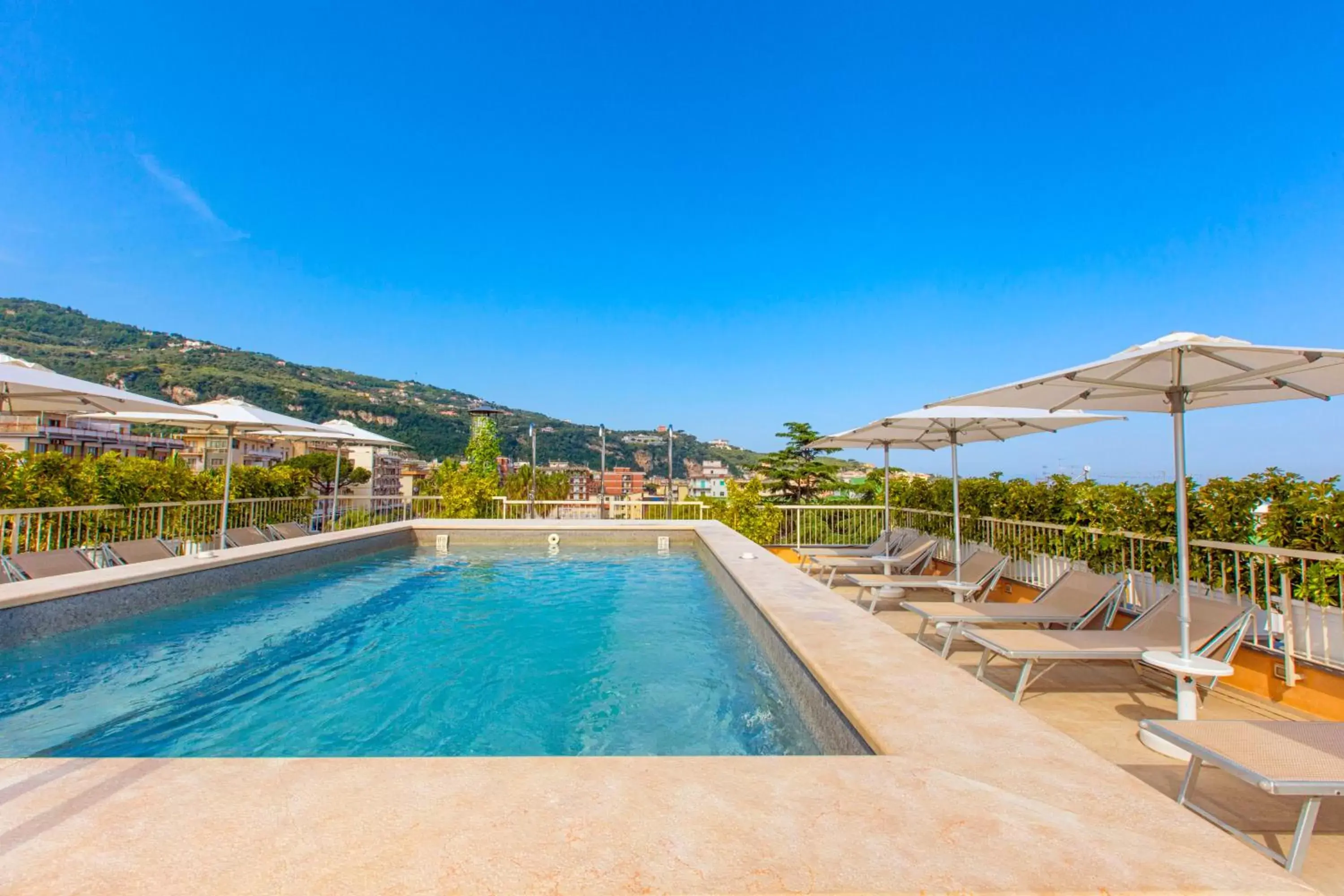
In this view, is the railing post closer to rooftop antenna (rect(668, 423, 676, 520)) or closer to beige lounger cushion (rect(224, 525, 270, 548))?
beige lounger cushion (rect(224, 525, 270, 548))

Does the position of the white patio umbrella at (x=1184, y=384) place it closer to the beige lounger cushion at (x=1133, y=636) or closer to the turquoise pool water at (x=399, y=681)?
the beige lounger cushion at (x=1133, y=636)

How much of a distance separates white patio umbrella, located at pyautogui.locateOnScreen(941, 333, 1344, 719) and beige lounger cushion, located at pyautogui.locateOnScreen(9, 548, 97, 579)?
322 inches

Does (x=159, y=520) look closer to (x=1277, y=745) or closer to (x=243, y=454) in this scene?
(x=1277, y=745)

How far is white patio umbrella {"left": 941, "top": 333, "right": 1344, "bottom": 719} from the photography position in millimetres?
3066

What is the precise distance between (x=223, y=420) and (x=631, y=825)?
8.13 meters

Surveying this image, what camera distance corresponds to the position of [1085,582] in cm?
497

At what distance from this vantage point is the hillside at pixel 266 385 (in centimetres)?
5312

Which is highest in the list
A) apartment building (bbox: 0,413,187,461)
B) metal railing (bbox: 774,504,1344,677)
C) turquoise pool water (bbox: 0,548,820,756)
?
apartment building (bbox: 0,413,187,461)

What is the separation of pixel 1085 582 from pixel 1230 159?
15.0 meters

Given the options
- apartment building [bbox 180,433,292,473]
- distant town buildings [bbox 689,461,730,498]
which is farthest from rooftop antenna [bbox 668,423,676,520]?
distant town buildings [bbox 689,461,730,498]

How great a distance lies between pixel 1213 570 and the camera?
4273 mm

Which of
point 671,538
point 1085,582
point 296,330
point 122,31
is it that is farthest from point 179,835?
point 296,330

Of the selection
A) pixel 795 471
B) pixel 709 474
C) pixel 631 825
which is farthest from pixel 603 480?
pixel 709 474

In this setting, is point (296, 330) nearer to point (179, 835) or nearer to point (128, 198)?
point (128, 198)
